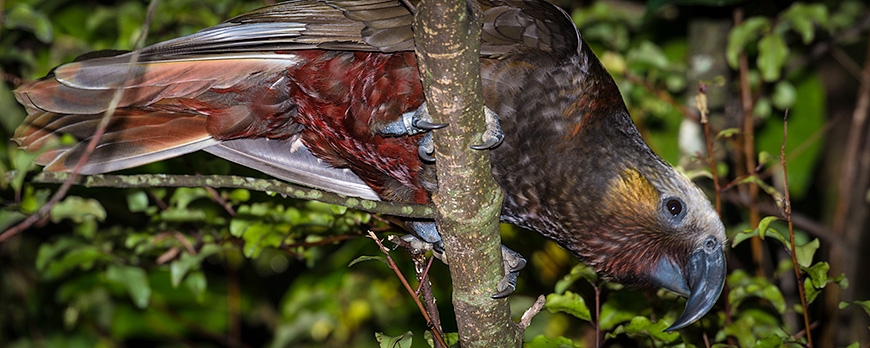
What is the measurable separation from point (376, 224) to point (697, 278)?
95 cm

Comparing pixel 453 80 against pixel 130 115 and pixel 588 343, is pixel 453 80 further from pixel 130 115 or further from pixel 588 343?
pixel 588 343

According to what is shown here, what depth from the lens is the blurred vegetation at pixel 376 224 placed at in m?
2.43

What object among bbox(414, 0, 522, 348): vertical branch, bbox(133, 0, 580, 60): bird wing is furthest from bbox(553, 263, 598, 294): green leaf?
bbox(133, 0, 580, 60): bird wing

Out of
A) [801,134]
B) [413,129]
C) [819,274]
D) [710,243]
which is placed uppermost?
[413,129]

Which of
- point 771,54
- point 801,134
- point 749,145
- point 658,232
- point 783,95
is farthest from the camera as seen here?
point 801,134

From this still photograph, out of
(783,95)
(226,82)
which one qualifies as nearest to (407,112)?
(226,82)

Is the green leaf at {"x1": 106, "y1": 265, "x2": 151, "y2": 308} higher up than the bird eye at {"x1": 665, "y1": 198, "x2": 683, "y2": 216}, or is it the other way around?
the bird eye at {"x1": 665, "y1": 198, "x2": 683, "y2": 216}

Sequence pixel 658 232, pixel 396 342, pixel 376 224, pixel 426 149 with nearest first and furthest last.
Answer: pixel 396 342 < pixel 426 149 < pixel 658 232 < pixel 376 224

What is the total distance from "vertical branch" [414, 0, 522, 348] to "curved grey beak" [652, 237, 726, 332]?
46cm

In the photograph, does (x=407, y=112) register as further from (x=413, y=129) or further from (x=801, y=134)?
(x=801, y=134)

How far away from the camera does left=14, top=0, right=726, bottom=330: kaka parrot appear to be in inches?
87.4

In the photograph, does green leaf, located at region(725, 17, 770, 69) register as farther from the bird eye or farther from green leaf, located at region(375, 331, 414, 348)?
green leaf, located at region(375, 331, 414, 348)

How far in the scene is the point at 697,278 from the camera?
2.18 m

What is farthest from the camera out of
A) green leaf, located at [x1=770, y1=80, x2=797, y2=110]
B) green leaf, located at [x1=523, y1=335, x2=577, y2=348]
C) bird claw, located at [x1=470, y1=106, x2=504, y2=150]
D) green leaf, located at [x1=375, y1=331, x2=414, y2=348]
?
green leaf, located at [x1=770, y1=80, x2=797, y2=110]
